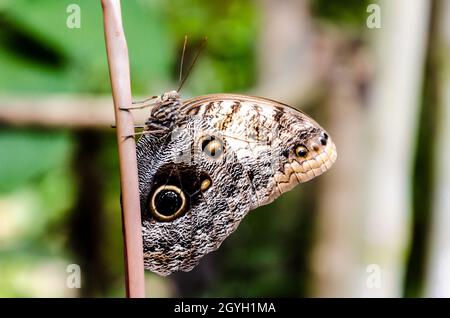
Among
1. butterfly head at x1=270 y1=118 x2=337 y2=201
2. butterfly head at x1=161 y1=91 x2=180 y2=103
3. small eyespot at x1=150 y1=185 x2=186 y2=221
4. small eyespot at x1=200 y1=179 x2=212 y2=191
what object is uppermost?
butterfly head at x1=161 y1=91 x2=180 y2=103

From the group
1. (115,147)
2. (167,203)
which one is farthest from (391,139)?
(167,203)

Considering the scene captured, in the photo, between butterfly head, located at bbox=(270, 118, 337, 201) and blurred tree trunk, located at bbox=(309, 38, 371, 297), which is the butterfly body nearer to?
butterfly head, located at bbox=(270, 118, 337, 201)

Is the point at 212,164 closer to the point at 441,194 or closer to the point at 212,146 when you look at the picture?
the point at 212,146

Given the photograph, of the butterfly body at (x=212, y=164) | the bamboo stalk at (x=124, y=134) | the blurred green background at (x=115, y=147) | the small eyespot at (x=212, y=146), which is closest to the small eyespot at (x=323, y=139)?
the butterfly body at (x=212, y=164)

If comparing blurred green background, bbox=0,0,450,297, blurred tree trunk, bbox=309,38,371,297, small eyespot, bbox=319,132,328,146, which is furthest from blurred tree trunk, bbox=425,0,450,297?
small eyespot, bbox=319,132,328,146

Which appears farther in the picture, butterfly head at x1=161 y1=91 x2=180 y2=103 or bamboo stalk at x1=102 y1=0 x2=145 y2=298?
butterfly head at x1=161 y1=91 x2=180 y2=103

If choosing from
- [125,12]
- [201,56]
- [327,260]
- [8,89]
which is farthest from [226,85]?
[8,89]
